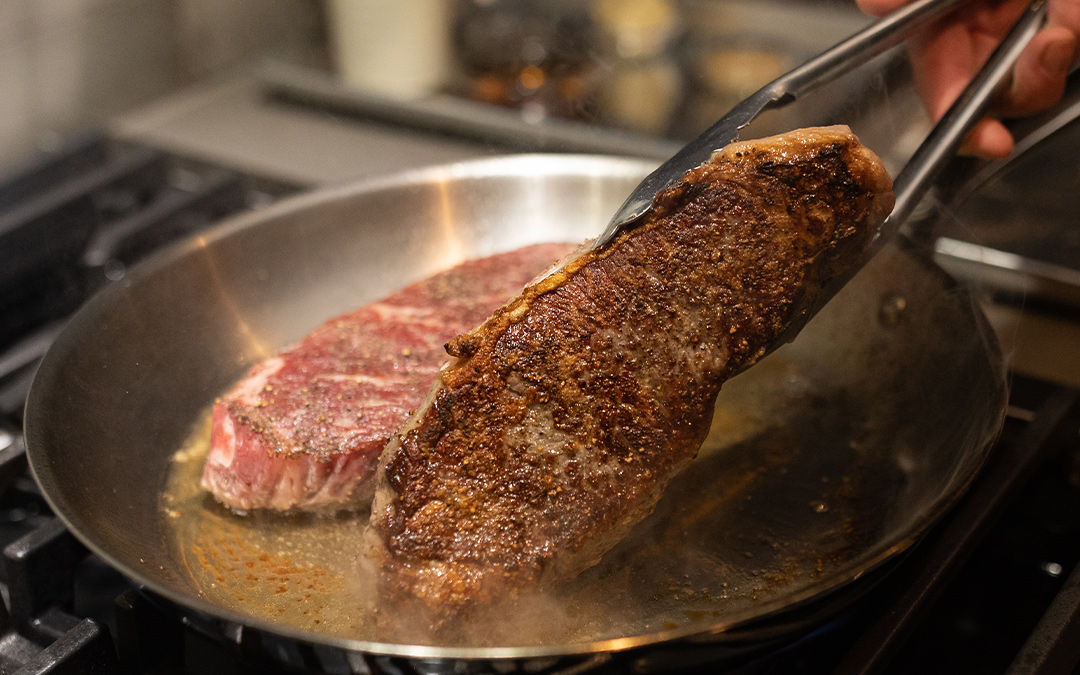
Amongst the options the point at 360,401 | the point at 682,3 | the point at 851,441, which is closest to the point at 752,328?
the point at 851,441

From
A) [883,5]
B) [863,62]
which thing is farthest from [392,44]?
[863,62]

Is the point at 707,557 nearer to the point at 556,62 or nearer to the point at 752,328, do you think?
the point at 752,328

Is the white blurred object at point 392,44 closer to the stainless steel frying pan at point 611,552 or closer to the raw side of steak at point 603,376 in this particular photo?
the stainless steel frying pan at point 611,552

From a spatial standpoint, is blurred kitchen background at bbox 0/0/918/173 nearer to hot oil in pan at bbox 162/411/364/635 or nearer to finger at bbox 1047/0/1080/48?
finger at bbox 1047/0/1080/48

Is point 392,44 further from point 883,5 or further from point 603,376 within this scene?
point 603,376

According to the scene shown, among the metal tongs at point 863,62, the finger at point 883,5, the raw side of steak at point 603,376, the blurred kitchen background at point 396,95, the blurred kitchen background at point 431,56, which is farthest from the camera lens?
the blurred kitchen background at point 431,56

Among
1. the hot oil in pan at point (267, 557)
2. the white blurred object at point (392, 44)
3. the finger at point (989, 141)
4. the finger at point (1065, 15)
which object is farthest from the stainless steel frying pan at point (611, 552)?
the white blurred object at point (392, 44)

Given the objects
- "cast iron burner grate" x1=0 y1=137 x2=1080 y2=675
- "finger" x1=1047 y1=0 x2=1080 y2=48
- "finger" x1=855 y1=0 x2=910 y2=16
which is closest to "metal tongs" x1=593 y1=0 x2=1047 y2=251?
"finger" x1=1047 y1=0 x2=1080 y2=48
